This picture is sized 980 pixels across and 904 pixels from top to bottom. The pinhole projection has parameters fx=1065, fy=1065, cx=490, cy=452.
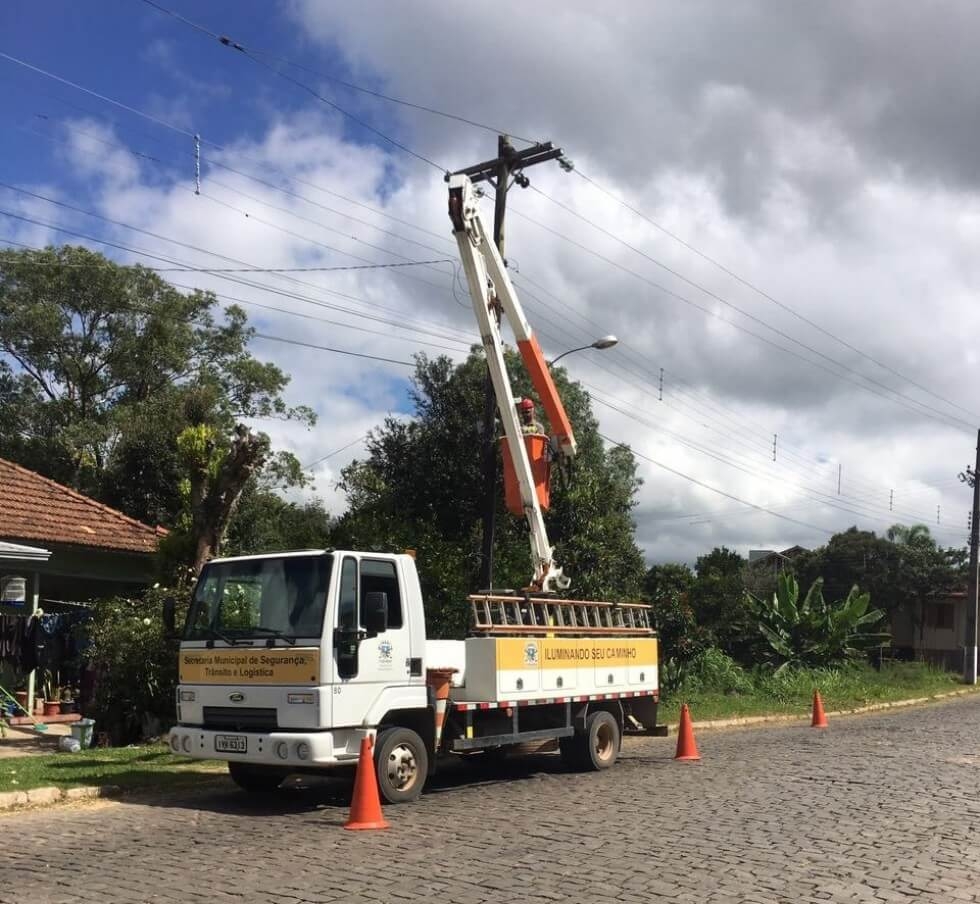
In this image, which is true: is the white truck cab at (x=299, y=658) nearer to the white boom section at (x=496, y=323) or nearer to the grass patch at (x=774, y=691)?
the white boom section at (x=496, y=323)

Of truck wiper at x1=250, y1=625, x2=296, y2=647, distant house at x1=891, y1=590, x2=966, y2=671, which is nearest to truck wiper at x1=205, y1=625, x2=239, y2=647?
truck wiper at x1=250, y1=625, x2=296, y2=647

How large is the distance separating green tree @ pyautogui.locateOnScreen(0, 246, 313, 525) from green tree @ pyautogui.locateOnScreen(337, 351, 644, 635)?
9.88 metres

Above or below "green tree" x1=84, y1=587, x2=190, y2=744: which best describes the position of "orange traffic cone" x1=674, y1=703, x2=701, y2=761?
below

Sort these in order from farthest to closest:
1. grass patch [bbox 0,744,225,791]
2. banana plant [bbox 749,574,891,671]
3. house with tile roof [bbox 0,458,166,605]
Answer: banana plant [bbox 749,574,891,671] < house with tile roof [bbox 0,458,166,605] < grass patch [bbox 0,744,225,791]

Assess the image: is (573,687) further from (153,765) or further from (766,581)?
→ (766,581)

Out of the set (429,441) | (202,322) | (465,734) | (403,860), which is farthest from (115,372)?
(403,860)

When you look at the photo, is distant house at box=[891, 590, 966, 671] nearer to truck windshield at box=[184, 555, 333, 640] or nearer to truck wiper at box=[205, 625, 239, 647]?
truck windshield at box=[184, 555, 333, 640]

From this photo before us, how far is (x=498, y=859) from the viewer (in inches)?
301

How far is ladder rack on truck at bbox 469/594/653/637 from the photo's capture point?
11.5m

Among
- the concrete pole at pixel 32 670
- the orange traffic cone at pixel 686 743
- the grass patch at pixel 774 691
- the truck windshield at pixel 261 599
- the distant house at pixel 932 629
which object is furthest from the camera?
the distant house at pixel 932 629

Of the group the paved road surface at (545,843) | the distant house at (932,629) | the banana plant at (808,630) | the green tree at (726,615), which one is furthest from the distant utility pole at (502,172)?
the distant house at (932,629)

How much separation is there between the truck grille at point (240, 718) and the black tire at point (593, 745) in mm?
4453

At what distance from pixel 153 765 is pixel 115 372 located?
1025 inches

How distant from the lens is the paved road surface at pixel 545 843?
6770 mm
